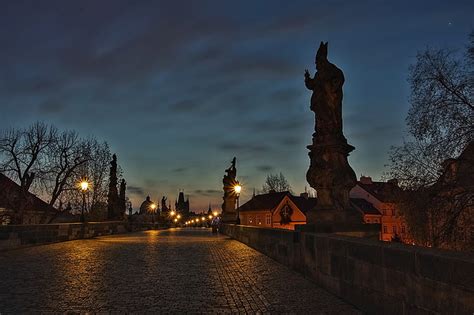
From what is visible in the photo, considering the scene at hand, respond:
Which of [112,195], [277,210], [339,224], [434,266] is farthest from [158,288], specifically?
[277,210]

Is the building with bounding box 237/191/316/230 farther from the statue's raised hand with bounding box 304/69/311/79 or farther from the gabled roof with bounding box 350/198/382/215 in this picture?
the statue's raised hand with bounding box 304/69/311/79

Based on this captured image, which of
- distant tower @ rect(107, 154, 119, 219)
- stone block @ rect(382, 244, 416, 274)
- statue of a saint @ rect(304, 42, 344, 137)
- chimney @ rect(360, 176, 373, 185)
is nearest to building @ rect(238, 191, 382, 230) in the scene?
chimney @ rect(360, 176, 373, 185)

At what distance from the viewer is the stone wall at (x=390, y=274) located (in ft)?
11.7

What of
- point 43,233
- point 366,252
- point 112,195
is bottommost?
point 43,233

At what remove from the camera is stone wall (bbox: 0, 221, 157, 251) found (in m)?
14.9

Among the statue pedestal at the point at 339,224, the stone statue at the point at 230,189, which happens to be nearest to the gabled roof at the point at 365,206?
the stone statue at the point at 230,189

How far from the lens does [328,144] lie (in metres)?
9.52

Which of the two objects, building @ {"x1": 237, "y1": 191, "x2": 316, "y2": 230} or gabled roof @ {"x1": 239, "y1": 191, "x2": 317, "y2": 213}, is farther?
gabled roof @ {"x1": 239, "y1": 191, "x2": 317, "y2": 213}

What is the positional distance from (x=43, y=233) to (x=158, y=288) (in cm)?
1271

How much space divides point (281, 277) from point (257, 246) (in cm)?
729

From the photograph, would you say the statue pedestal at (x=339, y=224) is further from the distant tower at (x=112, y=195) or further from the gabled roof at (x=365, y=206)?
the gabled roof at (x=365, y=206)

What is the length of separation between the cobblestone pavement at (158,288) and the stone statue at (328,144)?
2077 millimetres

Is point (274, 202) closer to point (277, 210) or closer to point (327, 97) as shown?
point (277, 210)

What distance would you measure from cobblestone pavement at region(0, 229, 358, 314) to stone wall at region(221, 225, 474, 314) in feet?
1.11
